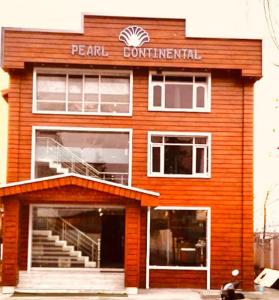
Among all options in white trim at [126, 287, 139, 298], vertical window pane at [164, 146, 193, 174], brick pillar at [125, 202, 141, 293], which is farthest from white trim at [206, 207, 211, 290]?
white trim at [126, 287, 139, 298]

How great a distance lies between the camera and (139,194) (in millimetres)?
22984

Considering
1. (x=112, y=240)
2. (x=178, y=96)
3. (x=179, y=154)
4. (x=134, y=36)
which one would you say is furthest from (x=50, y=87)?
(x=112, y=240)

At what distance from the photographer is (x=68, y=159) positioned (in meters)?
25.6

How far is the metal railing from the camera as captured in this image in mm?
25500

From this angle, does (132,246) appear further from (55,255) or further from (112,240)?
(55,255)

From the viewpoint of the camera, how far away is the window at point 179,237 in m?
25.2

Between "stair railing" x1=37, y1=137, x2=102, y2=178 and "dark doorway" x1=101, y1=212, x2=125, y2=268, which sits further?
"stair railing" x1=37, y1=137, x2=102, y2=178

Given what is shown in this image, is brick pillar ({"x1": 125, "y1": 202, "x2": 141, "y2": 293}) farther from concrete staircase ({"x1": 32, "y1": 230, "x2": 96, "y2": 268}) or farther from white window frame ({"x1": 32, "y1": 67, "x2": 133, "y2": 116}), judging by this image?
white window frame ({"x1": 32, "y1": 67, "x2": 133, "y2": 116})

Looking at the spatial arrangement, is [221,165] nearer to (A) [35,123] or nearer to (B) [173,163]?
(B) [173,163]

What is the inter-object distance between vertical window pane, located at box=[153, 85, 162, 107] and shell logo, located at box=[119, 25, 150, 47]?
177 centimetres

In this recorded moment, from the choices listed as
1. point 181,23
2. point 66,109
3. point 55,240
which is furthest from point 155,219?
point 181,23

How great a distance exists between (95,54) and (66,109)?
2.34 meters

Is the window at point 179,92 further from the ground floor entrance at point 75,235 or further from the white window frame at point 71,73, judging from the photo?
the ground floor entrance at point 75,235

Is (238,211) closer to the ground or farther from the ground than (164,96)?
closer to the ground
